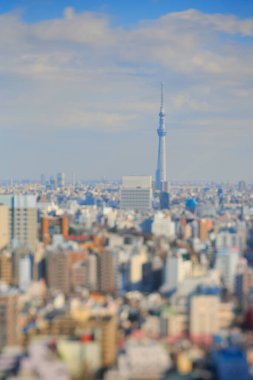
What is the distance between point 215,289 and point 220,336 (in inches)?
54.8

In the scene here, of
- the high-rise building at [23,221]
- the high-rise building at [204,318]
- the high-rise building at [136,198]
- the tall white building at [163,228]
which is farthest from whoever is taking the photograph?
the high-rise building at [136,198]

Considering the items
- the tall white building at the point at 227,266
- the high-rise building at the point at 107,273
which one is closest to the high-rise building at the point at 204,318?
the tall white building at the point at 227,266

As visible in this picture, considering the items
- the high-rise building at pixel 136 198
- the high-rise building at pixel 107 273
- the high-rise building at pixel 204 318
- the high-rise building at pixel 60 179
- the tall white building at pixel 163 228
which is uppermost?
the high-rise building at pixel 60 179

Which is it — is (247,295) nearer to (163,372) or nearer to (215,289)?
(215,289)

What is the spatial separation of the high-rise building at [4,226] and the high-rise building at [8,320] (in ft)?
16.9

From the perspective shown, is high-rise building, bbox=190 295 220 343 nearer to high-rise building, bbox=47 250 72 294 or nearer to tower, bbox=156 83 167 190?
high-rise building, bbox=47 250 72 294

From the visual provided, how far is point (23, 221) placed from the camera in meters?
12.7

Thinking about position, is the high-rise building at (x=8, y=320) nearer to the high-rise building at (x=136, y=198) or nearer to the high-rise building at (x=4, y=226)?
the high-rise building at (x=4, y=226)

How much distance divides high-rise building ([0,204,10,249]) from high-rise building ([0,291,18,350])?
5137 millimetres

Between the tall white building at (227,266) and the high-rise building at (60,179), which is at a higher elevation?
the high-rise building at (60,179)

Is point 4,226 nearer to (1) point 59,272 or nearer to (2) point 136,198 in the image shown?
(1) point 59,272

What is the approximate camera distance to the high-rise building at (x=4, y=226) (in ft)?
40.5

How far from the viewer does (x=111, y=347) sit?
6.34m

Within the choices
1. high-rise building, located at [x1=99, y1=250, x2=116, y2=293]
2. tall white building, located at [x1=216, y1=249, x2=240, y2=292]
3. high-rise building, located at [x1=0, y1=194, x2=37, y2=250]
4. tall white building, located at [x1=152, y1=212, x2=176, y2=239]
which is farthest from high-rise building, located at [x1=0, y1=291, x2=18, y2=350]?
tall white building, located at [x1=152, y1=212, x2=176, y2=239]
